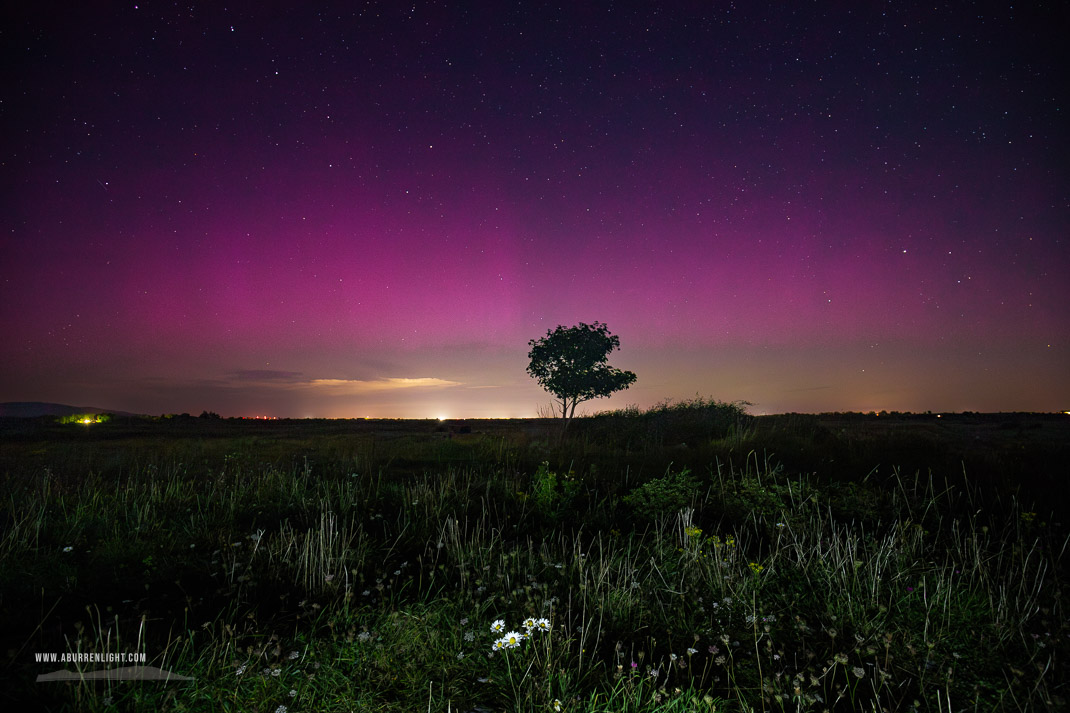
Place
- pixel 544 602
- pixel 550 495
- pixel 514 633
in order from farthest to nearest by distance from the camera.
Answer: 1. pixel 550 495
2. pixel 544 602
3. pixel 514 633

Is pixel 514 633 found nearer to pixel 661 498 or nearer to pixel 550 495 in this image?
pixel 661 498

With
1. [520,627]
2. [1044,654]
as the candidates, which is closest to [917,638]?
[1044,654]

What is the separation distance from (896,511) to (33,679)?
24.2 ft

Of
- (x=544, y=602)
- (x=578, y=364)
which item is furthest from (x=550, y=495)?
(x=578, y=364)

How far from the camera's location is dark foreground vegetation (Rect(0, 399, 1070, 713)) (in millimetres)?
2465

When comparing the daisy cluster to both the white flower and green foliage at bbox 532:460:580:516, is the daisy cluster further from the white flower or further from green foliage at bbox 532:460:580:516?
green foliage at bbox 532:460:580:516

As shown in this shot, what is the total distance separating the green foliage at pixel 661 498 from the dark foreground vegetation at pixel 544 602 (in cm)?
4

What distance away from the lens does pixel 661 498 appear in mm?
5977

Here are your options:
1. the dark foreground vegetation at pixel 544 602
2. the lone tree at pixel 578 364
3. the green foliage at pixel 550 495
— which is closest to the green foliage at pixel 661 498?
the dark foreground vegetation at pixel 544 602

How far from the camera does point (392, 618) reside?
3049mm

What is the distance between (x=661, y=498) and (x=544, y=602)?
3459mm

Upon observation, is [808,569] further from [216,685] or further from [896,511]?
[216,685]

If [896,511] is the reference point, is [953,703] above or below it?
below

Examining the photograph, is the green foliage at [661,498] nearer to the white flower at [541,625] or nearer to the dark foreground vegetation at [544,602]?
the dark foreground vegetation at [544,602]
